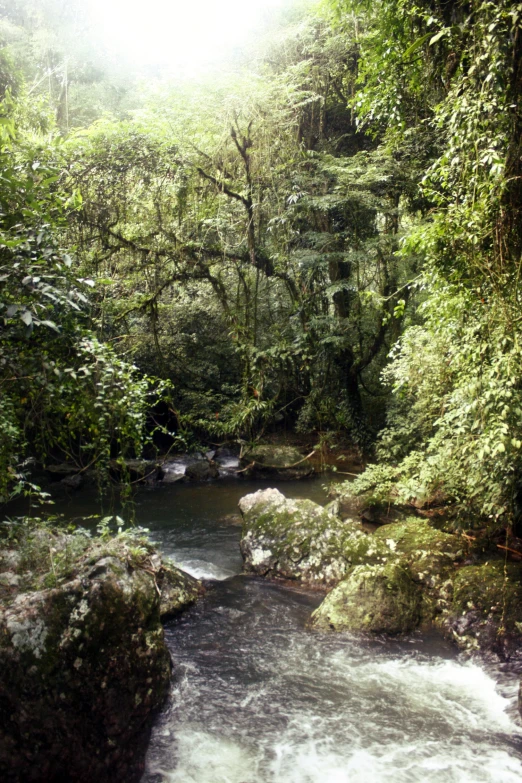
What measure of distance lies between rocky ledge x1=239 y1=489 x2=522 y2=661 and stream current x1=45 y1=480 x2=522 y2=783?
0.27m

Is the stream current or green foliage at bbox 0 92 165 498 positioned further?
the stream current

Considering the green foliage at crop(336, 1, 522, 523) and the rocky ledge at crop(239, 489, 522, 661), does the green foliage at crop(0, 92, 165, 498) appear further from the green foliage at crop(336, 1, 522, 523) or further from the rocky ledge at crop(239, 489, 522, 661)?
the rocky ledge at crop(239, 489, 522, 661)

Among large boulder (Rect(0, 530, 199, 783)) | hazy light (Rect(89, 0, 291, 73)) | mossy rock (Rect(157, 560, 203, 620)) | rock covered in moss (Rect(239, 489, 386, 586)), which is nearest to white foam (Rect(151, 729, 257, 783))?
large boulder (Rect(0, 530, 199, 783))

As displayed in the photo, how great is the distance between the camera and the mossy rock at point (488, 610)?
17.2 ft

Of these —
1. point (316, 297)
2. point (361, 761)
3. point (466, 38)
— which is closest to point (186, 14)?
point (316, 297)

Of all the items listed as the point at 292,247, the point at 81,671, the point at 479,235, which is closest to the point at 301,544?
the point at 81,671

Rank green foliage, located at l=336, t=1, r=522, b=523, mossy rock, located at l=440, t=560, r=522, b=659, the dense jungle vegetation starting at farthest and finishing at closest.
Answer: mossy rock, located at l=440, t=560, r=522, b=659 < green foliage, located at l=336, t=1, r=522, b=523 < the dense jungle vegetation

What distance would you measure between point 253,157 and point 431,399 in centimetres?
618

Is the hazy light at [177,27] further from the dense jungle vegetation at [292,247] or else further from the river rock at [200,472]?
the river rock at [200,472]

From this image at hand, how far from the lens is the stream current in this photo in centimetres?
389

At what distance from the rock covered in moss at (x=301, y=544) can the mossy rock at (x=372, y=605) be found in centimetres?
86

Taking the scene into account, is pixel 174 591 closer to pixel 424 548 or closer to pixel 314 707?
pixel 314 707

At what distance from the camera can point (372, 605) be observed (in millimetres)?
5715

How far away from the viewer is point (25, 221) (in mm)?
3611
